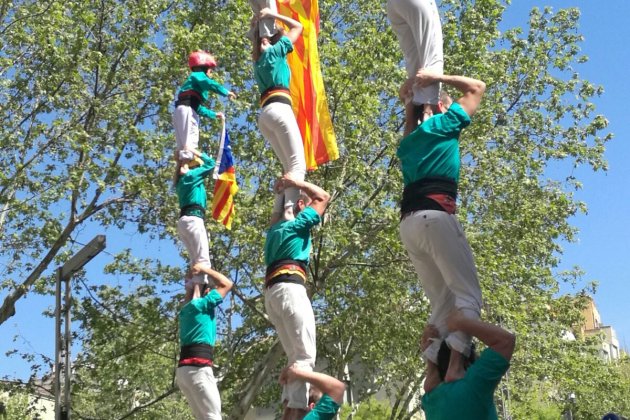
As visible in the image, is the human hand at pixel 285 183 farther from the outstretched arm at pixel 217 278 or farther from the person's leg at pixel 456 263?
the person's leg at pixel 456 263

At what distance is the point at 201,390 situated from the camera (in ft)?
29.6

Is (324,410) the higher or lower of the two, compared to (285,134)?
lower

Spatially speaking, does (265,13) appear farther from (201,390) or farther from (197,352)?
(201,390)

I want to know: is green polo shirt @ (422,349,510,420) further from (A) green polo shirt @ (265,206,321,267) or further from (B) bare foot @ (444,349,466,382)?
(A) green polo shirt @ (265,206,321,267)

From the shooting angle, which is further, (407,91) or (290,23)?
(290,23)

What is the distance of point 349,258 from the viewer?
17.8 meters

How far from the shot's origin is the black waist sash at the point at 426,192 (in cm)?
489

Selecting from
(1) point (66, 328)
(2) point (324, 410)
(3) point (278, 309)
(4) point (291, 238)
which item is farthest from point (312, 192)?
(1) point (66, 328)

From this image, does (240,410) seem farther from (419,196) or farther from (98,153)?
(419,196)

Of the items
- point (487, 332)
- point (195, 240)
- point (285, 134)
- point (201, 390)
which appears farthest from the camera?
point (195, 240)

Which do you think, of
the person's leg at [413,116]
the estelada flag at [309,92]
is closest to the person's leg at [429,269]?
the person's leg at [413,116]

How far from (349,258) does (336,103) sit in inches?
123

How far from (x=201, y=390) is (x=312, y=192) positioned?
9.26 ft

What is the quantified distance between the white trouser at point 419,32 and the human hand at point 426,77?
138mm
